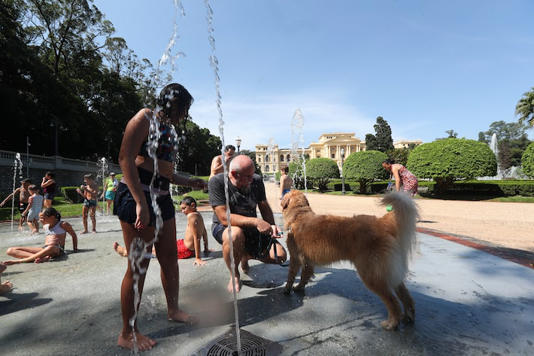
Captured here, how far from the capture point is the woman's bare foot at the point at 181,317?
2.54 metres

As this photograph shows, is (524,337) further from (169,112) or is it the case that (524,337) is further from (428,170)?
(428,170)

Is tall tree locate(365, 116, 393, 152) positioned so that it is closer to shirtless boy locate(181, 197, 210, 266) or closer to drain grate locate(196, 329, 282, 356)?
shirtless boy locate(181, 197, 210, 266)

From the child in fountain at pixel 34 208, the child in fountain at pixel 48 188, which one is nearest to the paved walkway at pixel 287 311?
the child in fountain at pixel 34 208

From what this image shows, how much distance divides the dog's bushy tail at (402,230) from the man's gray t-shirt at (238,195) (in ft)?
5.23

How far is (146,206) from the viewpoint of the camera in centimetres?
209

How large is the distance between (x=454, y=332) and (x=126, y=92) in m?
39.8

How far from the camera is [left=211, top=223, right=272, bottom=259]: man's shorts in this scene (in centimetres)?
332

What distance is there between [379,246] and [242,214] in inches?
63.2

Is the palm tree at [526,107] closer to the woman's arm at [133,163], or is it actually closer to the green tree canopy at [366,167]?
the green tree canopy at [366,167]

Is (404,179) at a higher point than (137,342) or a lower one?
higher

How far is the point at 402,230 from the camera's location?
2525mm

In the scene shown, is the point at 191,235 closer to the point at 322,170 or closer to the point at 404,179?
the point at 404,179

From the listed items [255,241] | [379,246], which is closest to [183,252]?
[255,241]

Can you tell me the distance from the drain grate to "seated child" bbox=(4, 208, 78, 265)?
423cm
